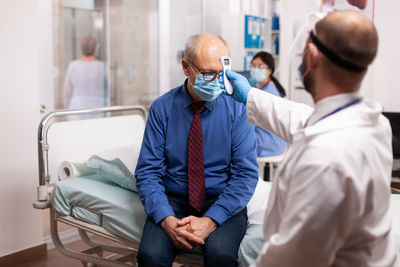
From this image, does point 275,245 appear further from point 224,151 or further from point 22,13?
point 22,13

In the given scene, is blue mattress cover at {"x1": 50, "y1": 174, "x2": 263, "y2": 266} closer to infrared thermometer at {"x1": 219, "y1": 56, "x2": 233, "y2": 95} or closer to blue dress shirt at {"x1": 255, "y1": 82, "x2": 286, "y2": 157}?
infrared thermometer at {"x1": 219, "y1": 56, "x2": 233, "y2": 95}

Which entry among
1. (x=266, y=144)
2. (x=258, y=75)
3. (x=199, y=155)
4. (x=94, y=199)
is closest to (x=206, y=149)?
(x=199, y=155)

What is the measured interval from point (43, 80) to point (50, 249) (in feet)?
5.21

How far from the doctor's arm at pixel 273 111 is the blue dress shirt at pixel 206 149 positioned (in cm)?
24

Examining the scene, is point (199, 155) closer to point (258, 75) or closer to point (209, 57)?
point (209, 57)

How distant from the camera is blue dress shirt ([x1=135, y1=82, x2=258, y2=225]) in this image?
1.97m

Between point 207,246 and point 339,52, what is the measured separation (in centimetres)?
94

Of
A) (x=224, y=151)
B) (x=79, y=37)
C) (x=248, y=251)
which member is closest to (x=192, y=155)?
(x=224, y=151)

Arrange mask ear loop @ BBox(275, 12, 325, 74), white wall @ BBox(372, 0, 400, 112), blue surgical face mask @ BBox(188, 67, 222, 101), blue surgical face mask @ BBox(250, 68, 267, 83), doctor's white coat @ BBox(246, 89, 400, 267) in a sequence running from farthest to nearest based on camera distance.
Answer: white wall @ BBox(372, 0, 400, 112) → blue surgical face mask @ BBox(250, 68, 267, 83) → blue surgical face mask @ BBox(188, 67, 222, 101) → mask ear loop @ BBox(275, 12, 325, 74) → doctor's white coat @ BBox(246, 89, 400, 267)

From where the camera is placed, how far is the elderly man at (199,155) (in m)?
1.86

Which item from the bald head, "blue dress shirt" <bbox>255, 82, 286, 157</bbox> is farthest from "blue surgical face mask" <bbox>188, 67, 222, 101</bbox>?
"blue dress shirt" <bbox>255, 82, 286, 157</bbox>

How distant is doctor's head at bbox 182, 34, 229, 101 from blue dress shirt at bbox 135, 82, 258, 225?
111 mm

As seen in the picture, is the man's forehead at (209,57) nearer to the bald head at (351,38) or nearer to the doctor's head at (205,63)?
the doctor's head at (205,63)

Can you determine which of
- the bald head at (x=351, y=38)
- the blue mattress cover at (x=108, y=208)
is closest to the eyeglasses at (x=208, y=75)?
the blue mattress cover at (x=108, y=208)
